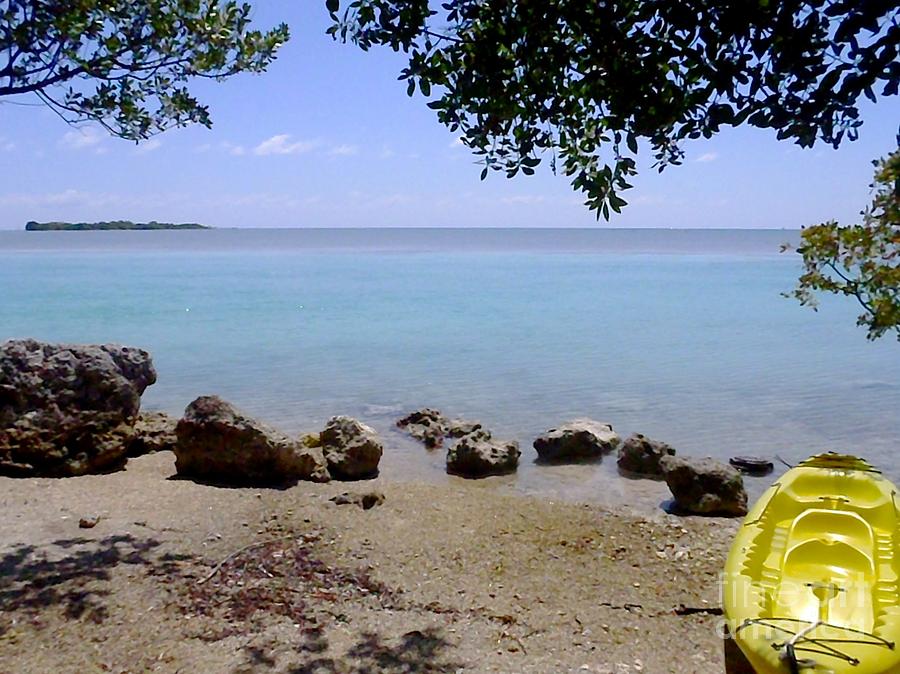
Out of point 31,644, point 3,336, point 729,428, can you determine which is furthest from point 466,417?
point 3,336

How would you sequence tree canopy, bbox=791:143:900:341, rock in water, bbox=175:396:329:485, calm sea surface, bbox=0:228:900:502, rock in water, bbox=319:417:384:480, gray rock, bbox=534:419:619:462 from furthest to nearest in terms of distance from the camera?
calm sea surface, bbox=0:228:900:502, gray rock, bbox=534:419:619:462, rock in water, bbox=319:417:384:480, rock in water, bbox=175:396:329:485, tree canopy, bbox=791:143:900:341

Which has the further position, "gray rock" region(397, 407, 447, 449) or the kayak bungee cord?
"gray rock" region(397, 407, 447, 449)

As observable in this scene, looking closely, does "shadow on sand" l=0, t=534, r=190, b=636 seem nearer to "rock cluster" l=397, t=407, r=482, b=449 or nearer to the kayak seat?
the kayak seat

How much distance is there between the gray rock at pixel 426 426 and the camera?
11125 millimetres

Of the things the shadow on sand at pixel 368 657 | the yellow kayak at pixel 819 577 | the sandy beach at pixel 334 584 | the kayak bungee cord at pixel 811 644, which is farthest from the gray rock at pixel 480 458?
the kayak bungee cord at pixel 811 644

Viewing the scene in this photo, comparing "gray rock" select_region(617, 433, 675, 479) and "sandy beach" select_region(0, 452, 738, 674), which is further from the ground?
"sandy beach" select_region(0, 452, 738, 674)

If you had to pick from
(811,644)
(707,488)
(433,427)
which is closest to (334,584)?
(811,644)

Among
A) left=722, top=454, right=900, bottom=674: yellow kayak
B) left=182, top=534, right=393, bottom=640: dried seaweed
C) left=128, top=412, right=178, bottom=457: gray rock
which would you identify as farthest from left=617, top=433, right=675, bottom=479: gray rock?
left=128, top=412, right=178, bottom=457: gray rock

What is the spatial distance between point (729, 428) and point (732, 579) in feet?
26.7

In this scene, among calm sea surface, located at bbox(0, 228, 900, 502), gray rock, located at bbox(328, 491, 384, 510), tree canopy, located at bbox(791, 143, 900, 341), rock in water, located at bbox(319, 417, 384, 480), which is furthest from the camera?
calm sea surface, located at bbox(0, 228, 900, 502)

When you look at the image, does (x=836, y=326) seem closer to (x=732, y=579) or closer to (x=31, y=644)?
(x=732, y=579)

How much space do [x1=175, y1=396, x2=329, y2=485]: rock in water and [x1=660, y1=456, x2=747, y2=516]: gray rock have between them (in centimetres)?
398

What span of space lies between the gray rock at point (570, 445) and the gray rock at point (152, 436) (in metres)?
4.63

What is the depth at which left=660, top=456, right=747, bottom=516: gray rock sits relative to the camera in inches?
314
